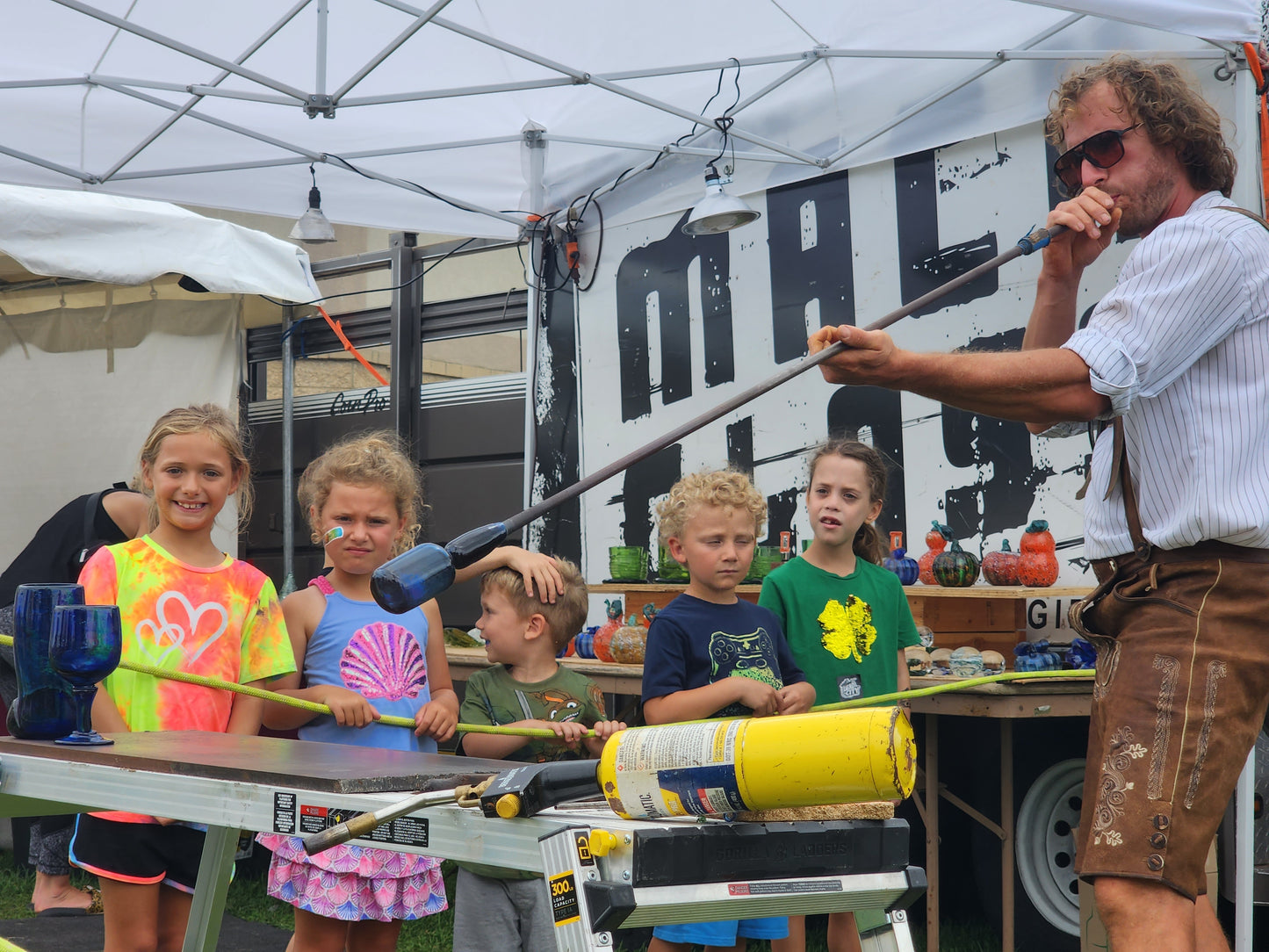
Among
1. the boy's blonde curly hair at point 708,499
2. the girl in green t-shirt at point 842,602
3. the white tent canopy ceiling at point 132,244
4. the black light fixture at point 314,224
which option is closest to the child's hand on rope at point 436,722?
the boy's blonde curly hair at point 708,499

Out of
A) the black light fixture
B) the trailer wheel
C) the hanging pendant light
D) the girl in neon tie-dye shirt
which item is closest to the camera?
the girl in neon tie-dye shirt

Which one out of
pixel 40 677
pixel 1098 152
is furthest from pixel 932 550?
pixel 40 677

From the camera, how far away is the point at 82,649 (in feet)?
6.75

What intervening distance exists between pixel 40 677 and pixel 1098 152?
6.80 feet

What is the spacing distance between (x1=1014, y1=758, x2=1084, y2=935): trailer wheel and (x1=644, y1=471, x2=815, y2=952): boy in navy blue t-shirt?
131cm

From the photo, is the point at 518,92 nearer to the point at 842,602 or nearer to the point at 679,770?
the point at 842,602

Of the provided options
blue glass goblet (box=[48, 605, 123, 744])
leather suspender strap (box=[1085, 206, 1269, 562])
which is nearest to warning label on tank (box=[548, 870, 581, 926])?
blue glass goblet (box=[48, 605, 123, 744])

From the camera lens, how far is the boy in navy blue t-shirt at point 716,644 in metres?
2.88

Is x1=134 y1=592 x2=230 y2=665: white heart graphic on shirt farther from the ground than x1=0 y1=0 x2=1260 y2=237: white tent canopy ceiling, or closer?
closer

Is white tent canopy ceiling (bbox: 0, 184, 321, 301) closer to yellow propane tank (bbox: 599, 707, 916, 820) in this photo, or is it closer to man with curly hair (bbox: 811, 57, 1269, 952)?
man with curly hair (bbox: 811, 57, 1269, 952)

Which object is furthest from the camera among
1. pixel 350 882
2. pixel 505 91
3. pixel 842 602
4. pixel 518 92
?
pixel 518 92

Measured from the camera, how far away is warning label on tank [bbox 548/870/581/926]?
4.18ft

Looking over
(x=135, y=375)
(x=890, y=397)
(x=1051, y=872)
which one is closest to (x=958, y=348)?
(x=890, y=397)

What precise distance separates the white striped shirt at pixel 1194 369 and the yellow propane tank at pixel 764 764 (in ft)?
2.90
